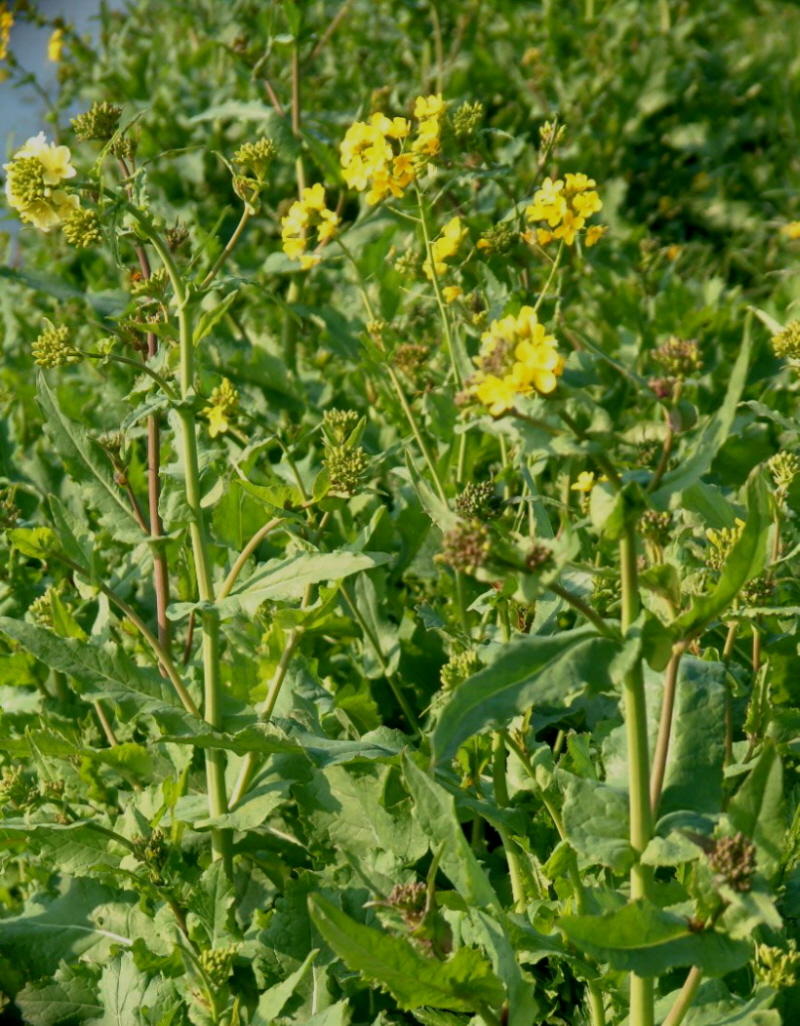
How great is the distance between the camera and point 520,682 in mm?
1350

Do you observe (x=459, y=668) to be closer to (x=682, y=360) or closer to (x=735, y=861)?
(x=682, y=360)

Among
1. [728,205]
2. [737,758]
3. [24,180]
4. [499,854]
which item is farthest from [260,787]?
[728,205]

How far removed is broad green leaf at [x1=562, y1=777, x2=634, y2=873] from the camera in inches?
58.0

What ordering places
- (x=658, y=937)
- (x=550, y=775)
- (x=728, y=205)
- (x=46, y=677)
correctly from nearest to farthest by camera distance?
1. (x=658, y=937)
2. (x=550, y=775)
3. (x=46, y=677)
4. (x=728, y=205)

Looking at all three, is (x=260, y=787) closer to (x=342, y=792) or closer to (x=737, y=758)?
(x=342, y=792)

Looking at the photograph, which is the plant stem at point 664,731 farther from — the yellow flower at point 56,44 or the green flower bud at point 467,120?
the yellow flower at point 56,44

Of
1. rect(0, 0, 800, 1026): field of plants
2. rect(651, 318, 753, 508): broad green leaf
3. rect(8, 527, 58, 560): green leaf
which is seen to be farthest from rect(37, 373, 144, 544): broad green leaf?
rect(651, 318, 753, 508): broad green leaf

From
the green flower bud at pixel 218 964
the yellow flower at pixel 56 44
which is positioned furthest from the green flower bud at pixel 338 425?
the yellow flower at pixel 56 44

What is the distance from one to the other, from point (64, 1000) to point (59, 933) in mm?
114

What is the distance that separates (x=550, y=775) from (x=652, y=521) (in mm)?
499

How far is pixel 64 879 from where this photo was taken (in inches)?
90.0

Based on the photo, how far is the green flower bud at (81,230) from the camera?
2082mm

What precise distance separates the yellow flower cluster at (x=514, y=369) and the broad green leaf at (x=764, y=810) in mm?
506

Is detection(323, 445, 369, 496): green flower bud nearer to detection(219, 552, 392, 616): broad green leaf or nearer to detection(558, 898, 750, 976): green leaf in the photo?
detection(219, 552, 392, 616): broad green leaf
